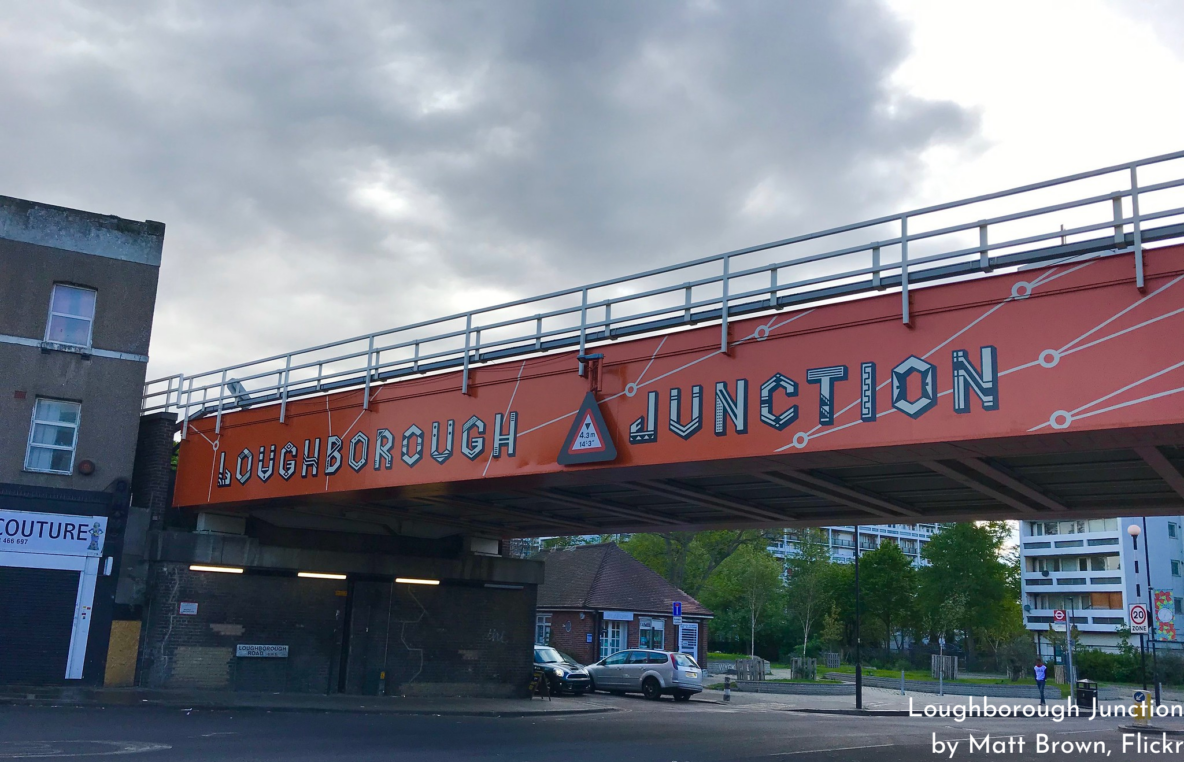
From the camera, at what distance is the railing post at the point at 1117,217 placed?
10742 mm

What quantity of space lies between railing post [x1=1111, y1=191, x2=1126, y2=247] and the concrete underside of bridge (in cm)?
211

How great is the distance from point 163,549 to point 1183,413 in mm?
21086

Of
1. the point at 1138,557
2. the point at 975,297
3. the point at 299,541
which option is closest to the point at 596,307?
the point at 975,297

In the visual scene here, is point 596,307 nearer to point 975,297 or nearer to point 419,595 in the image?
point 975,297

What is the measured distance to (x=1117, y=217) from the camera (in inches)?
428

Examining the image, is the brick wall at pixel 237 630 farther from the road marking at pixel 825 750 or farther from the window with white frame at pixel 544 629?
the window with white frame at pixel 544 629

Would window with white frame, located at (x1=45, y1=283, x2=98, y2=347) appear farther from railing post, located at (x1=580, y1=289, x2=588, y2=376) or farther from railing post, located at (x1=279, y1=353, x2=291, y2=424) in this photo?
railing post, located at (x1=580, y1=289, x2=588, y2=376)

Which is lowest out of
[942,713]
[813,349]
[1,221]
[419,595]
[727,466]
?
[942,713]

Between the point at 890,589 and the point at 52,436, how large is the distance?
2270 inches

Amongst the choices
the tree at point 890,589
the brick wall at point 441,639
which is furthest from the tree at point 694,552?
the brick wall at point 441,639

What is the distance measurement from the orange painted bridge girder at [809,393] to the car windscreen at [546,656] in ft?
44.5

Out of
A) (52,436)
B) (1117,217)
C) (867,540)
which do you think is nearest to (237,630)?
(52,436)

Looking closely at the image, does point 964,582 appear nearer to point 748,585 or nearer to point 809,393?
point 748,585

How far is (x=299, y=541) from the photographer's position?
24.7m
